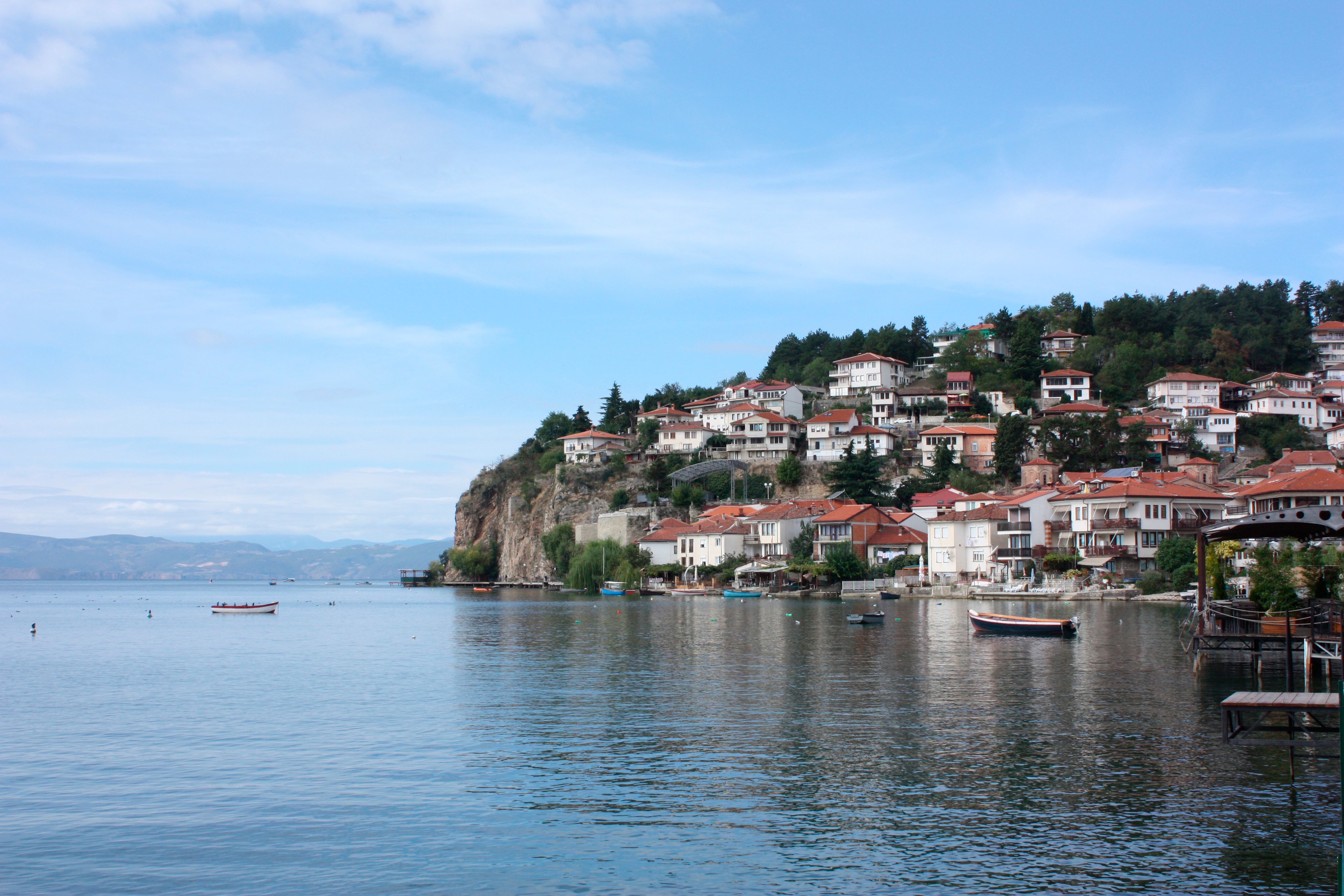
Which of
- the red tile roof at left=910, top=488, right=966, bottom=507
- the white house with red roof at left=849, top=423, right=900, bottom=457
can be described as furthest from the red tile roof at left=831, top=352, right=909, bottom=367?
the red tile roof at left=910, top=488, right=966, bottom=507

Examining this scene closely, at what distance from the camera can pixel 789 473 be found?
122m

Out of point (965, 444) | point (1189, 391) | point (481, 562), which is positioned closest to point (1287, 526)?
point (965, 444)

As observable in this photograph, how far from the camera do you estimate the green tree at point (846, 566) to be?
93812 mm

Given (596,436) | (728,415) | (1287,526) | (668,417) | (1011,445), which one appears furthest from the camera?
(668,417)

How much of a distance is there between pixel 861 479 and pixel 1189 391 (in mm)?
40955

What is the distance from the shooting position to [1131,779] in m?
19.3

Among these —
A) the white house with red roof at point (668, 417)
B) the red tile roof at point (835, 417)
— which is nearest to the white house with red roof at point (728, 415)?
the white house with red roof at point (668, 417)

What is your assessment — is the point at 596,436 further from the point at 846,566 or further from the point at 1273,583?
the point at 1273,583

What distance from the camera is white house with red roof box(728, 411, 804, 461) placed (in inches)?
5059

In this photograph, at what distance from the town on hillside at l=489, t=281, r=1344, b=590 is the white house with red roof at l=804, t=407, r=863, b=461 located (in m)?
0.22

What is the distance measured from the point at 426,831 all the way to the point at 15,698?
2482 centimetres

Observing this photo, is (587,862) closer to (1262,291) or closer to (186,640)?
(186,640)

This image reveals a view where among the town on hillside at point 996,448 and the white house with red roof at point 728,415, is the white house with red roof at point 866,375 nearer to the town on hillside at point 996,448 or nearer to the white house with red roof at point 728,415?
the town on hillside at point 996,448

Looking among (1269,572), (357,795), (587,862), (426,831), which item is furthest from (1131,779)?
(1269,572)
